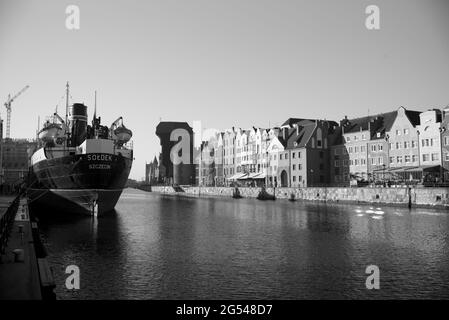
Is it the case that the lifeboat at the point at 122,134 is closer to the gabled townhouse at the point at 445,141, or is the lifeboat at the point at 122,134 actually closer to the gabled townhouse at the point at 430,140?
the gabled townhouse at the point at 430,140

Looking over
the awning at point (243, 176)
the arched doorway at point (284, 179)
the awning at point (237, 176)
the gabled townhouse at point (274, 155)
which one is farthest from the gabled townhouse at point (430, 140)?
the awning at point (237, 176)

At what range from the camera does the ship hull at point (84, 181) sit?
52281 millimetres

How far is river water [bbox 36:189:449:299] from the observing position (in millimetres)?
18969

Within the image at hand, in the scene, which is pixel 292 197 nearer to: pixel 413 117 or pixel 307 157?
pixel 307 157

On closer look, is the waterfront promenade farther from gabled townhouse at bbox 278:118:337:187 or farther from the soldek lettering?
gabled townhouse at bbox 278:118:337:187

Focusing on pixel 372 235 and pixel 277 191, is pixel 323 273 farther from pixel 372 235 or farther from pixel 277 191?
pixel 277 191

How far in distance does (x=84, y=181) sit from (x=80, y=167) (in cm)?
189

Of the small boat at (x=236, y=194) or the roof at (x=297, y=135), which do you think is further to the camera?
the small boat at (x=236, y=194)

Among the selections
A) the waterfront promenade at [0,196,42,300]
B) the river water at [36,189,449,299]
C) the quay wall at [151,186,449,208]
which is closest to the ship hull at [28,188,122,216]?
the river water at [36,189,449,299]

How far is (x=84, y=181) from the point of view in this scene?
52.3m
